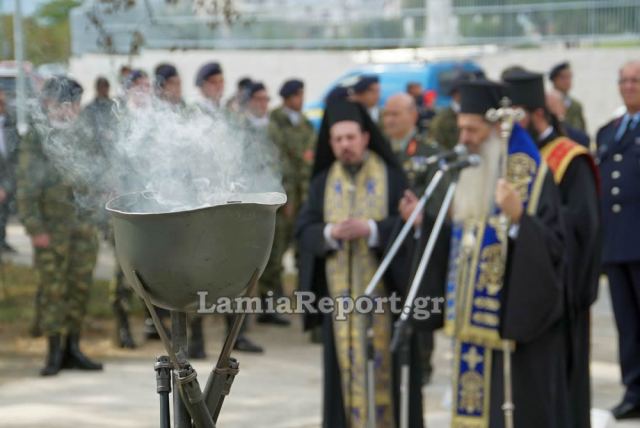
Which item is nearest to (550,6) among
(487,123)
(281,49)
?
(281,49)

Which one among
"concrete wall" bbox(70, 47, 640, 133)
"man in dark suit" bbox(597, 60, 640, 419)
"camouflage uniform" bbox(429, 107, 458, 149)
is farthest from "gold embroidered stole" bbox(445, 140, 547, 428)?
"concrete wall" bbox(70, 47, 640, 133)

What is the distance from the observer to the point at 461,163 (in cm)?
545

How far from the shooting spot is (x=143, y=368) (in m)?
8.66

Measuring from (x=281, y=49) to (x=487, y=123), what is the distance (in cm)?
2033

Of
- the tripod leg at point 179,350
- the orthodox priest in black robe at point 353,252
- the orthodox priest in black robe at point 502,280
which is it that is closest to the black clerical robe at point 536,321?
the orthodox priest in black robe at point 502,280

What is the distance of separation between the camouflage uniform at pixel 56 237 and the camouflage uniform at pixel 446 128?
489 cm

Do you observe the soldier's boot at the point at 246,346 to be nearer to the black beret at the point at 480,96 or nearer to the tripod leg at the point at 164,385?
the black beret at the point at 480,96

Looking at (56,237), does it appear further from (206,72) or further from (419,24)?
(419,24)

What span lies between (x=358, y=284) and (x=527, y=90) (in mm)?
1459

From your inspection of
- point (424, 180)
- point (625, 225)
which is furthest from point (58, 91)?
point (625, 225)

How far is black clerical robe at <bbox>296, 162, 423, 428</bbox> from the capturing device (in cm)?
646

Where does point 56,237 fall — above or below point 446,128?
below

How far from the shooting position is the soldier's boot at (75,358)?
27.8 ft

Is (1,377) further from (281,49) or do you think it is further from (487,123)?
(281,49)
